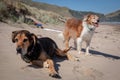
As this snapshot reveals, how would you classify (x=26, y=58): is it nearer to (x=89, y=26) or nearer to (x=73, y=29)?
(x=89, y=26)

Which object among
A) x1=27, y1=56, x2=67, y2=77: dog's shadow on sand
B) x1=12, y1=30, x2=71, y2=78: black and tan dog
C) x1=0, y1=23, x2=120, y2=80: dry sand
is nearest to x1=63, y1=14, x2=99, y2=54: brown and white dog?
x1=0, y1=23, x2=120, y2=80: dry sand

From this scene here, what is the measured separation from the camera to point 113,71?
842 cm

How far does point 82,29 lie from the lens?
35.9 ft

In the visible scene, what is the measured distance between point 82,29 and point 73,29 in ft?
1.60

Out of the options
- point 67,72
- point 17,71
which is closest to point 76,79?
point 67,72

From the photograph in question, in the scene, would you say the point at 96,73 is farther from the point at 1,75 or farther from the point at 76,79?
the point at 1,75

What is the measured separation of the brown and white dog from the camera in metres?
10.7

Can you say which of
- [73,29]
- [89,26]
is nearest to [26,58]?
[89,26]

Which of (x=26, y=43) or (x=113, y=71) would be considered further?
(x=113, y=71)

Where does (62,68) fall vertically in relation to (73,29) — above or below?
below

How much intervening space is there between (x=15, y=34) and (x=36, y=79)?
1306 mm

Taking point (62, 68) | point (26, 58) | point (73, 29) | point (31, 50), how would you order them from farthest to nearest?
point (73, 29) → point (62, 68) → point (26, 58) → point (31, 50)

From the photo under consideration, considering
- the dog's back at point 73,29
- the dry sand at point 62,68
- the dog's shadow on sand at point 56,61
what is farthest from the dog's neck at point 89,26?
the dog's shadow on sand at point 56,61

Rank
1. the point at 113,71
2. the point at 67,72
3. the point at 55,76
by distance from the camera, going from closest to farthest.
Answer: the point at 55,76
the point at 67,72
the point at 113,71
